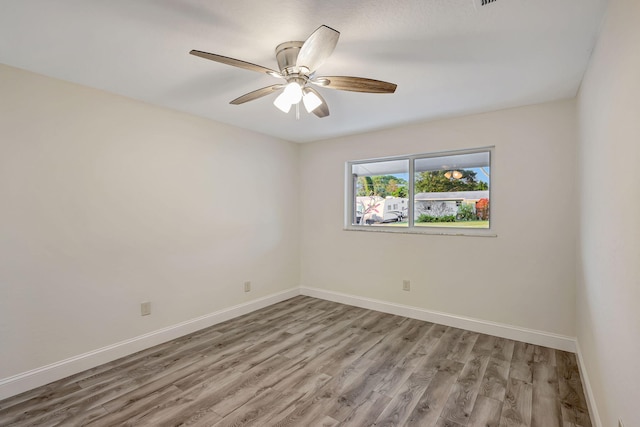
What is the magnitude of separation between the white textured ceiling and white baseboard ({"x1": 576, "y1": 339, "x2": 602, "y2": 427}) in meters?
2.16

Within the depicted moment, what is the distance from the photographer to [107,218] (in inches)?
102

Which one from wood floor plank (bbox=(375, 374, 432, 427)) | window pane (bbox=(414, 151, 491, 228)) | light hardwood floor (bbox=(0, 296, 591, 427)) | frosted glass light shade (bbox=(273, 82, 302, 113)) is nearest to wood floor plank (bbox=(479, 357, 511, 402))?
light hardwood floor (bbox=(0, 296, 591, 427))

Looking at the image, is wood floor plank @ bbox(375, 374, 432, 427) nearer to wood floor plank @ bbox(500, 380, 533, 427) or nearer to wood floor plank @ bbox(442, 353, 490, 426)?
wood floor plank @ bbox(442, 353, 490, 426)

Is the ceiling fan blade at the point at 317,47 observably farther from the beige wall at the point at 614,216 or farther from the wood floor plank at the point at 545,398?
the wood floor plank at the point at 545,398

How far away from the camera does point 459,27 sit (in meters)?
1.65

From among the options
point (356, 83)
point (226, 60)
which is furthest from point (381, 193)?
point (226, 60)

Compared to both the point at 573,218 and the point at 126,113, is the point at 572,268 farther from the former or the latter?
the point at 126,113

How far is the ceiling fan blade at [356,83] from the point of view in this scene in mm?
1833

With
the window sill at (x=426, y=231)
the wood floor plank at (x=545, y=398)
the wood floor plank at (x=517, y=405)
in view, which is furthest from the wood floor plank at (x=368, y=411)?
the window sill at (x=426, y=231)

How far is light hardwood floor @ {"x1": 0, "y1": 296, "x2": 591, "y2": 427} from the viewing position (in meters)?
1.89

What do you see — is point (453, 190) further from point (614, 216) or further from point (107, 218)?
point (107, 218)

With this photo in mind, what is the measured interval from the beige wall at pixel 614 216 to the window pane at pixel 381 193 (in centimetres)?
191

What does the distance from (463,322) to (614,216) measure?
2.22m

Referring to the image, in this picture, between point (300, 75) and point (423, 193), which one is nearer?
point (300, 75)
